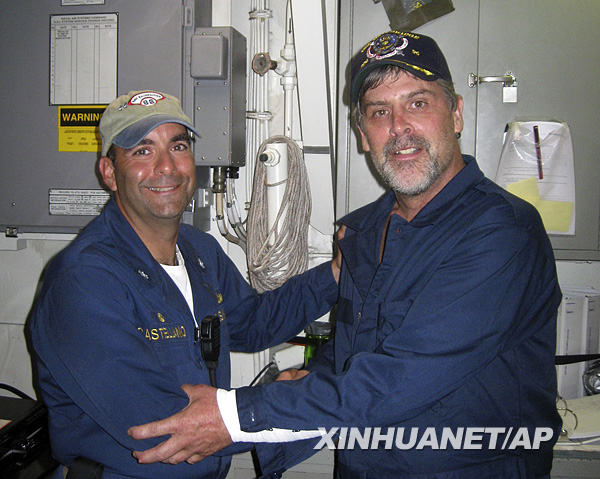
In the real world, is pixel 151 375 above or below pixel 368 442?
above

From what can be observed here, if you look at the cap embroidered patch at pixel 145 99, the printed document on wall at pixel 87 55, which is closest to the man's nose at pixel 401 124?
the cap embroidered patch at pixel 145 99

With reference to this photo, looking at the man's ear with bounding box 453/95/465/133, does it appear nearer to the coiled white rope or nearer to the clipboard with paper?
the clipboard with paper

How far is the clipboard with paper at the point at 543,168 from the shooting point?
6.16 ft

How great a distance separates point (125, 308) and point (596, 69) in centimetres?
187

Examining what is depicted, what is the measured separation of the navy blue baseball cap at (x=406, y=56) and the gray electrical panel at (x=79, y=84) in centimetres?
79

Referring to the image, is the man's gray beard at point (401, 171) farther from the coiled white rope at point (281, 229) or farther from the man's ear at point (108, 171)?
the man's ear at point (108, 171)

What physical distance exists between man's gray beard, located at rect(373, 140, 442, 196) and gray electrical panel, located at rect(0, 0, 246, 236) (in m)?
0.86

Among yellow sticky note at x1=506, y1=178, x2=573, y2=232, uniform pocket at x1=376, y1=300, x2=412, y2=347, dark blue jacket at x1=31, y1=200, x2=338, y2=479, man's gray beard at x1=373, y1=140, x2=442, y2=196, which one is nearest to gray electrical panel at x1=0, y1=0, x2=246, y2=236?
dark blue jacket at x1=31, y1=200, x2=338, y2=479

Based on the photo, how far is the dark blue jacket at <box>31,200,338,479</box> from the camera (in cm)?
130

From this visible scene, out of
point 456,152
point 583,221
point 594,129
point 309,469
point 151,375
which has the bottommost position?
point 309,469

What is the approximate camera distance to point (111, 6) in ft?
7.14

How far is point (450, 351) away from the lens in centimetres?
121

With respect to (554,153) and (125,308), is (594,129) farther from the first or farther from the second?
(125,308)

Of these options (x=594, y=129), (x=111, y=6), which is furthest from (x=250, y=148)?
(x=594, y=129)
